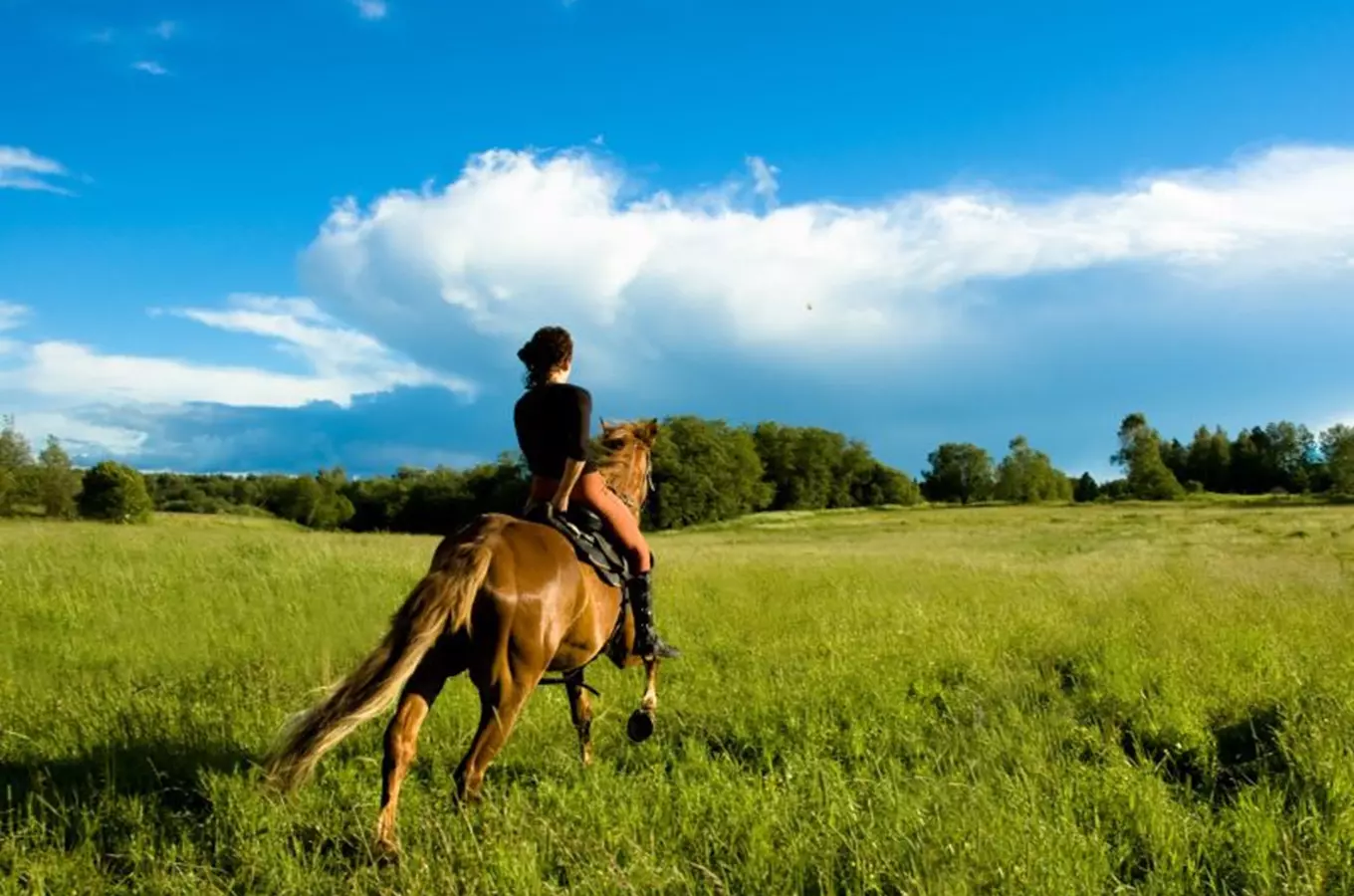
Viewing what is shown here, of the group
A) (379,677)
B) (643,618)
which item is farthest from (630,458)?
(379,677)

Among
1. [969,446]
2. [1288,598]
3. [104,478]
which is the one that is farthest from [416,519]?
[1288,598]

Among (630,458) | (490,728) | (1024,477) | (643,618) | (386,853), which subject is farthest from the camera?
(1024,477)

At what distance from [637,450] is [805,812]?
355cm

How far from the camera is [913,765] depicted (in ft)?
18.3

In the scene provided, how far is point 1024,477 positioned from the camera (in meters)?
104

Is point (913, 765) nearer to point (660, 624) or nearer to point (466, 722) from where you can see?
point (466, 722)

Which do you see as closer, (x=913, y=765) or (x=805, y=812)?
(x=805, y=812)

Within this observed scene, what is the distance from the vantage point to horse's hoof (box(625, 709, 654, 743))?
5.98 meters

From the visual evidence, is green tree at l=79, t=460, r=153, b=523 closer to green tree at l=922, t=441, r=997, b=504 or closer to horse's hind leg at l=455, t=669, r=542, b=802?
horse's hind leg at l=455, t=669, r=542, b=802

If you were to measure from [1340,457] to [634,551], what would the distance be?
9605 centimetres

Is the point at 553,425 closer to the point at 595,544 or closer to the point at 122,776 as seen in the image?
the point at 595,544

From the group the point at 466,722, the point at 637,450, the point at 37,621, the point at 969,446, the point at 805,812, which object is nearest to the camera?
the point at 805,812

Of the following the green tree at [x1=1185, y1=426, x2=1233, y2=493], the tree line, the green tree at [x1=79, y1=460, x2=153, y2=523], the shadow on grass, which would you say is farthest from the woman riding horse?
the green tree at [x1=1185, y1=426, x2=1233, y2=493]

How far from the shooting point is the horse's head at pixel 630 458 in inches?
275
